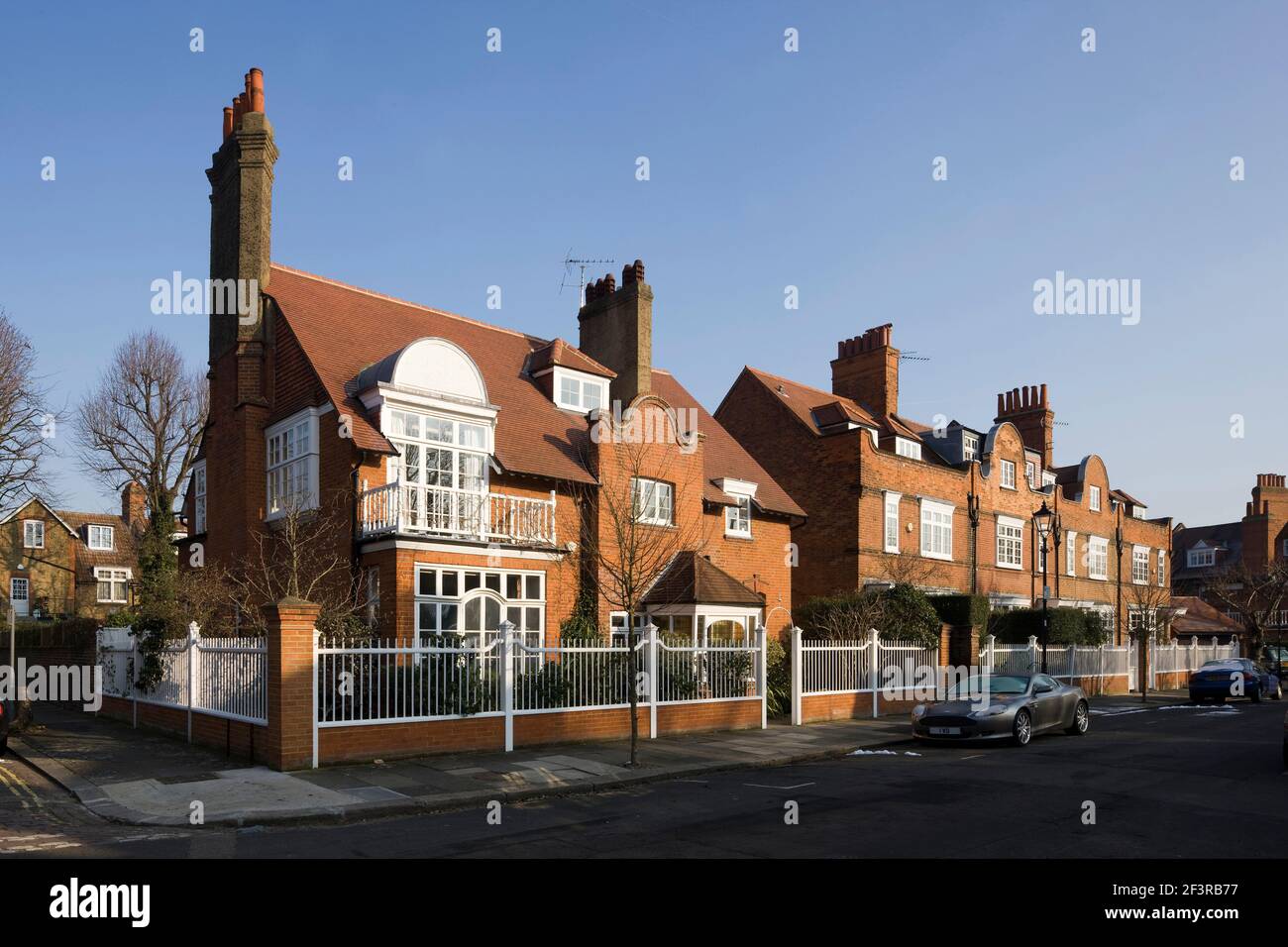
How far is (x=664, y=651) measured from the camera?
60.7 feet

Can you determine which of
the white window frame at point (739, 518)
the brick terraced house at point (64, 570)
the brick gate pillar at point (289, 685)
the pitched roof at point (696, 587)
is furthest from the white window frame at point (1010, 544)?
the brick terraced house at point (64, 570)

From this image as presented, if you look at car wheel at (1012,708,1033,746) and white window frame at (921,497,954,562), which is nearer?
car wheel at (1012,708,1033,746)

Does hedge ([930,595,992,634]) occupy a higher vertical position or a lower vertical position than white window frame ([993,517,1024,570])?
lower

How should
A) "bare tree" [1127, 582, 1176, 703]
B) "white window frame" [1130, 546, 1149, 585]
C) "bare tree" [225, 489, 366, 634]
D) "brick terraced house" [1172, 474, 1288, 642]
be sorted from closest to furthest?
1. "bare tree" [225, 489, 366, 634]
2. "bare tree" [1127, 582, 1176, 703]
3. "white window frame" [1130, 546, 1149, 585]
4. "brick terraced house" [1172, 474, 1288, 642]

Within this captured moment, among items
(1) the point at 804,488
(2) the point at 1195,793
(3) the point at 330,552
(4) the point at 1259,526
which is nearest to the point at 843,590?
(1) the point at 804,488

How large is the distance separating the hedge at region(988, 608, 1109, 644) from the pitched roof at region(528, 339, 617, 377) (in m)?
15.6

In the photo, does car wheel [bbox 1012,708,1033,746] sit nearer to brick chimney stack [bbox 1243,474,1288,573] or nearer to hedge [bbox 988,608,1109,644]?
hedge [bbox 988,608,1109,644]

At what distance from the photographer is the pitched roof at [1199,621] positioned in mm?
48472

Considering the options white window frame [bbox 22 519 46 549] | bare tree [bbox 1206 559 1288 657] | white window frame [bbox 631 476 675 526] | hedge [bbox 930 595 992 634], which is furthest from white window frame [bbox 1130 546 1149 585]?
white window frame [bbox 22 519 46 549]

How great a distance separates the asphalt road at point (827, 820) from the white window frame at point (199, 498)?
1105 centimetres

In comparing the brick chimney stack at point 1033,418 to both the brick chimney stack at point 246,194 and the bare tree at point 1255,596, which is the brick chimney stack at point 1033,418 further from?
the brick chimney stack at point 246,194

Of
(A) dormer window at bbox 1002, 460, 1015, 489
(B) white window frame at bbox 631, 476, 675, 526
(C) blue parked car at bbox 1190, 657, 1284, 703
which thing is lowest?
(C) blue parked car at bbox 1190, 657, 1284, 703

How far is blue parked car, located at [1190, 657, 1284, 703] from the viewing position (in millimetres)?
31828
